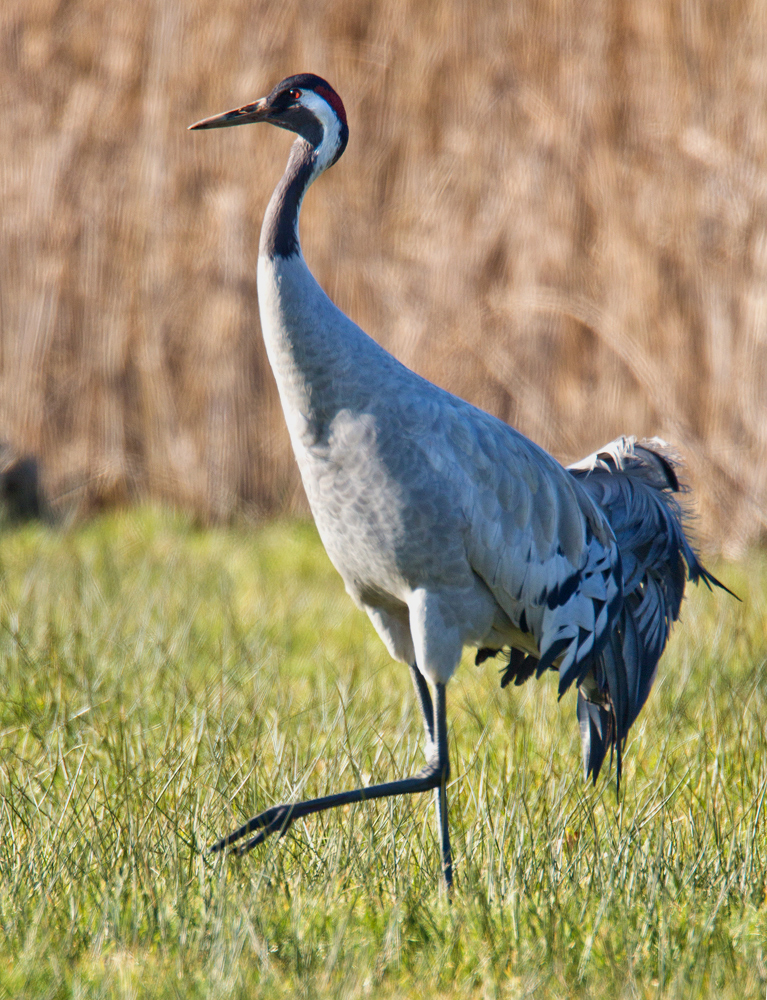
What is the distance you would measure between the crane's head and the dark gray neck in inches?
2.9

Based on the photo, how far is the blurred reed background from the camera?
534 centimetres

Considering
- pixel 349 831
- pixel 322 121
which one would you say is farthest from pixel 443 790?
pixel 322 121

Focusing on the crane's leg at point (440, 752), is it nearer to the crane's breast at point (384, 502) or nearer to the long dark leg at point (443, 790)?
the long dark leg at point (443, 790)

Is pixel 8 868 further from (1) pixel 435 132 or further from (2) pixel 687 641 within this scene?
→ (1) pixel 435 132

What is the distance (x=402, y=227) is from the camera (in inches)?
230

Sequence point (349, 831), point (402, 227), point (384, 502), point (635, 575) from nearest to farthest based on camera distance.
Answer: point (384, 502) < point (349, 831) < point (635, 575) < point (402, 227)

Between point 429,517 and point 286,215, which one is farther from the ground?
point 286,215

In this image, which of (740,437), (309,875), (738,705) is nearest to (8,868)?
(309,875)

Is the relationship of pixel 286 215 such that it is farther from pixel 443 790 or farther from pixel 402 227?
pixel 402 227

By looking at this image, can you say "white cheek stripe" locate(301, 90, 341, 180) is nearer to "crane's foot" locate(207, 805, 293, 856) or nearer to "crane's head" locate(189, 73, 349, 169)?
"crane's head" locate(189, 73, 349, 169)

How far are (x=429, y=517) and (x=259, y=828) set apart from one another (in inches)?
30.4

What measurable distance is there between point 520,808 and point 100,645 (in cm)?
183

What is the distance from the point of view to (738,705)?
128 inches

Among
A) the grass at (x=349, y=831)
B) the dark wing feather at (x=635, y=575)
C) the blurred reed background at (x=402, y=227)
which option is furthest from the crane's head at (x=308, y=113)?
the blurred reed background at (x=402, y=227)
